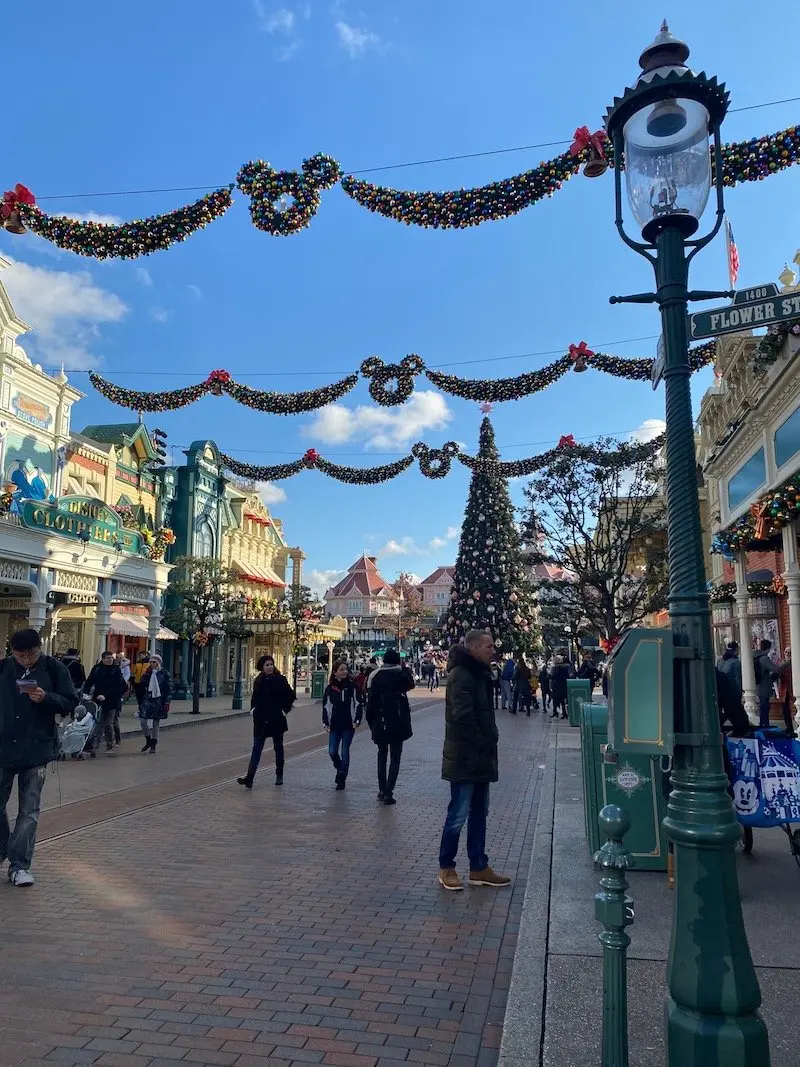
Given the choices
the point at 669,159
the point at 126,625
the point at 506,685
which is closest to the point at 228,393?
the point at 669,159

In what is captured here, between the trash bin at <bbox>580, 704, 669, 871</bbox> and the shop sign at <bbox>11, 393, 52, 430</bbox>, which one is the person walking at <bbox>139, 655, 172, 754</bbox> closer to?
the shop sign at <bbox>11, 393, 52, 430</bbox>

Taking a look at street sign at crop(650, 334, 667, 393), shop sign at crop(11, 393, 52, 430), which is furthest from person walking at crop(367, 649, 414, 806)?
shop sign at crop(11, 393, 52, 430)

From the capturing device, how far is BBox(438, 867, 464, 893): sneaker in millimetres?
6113

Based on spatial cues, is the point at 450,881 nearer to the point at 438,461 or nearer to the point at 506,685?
the point at 438,461

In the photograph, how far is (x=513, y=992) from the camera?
4.04 metres

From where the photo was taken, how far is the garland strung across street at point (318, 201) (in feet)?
25.7

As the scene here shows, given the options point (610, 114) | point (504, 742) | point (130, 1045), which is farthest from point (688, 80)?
point (504, 742)

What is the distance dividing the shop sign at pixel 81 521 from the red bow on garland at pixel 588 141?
15501 mm

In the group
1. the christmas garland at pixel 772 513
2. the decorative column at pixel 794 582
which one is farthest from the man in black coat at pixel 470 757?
the decorative column at pixel 794 582

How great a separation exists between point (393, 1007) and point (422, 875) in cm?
252

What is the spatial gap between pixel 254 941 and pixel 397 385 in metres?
10.1

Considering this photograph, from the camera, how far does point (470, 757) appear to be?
6.11m

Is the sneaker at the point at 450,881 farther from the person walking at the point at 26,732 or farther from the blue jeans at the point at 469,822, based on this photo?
the person walking at the point at 26,732

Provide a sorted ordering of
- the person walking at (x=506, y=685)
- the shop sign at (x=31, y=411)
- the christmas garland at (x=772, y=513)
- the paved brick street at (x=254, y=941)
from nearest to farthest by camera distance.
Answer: the paved brick street at (x=254, y=941) → the christmas garland at (x=772, y=513) → the shop sign at (x=31, y=411) → the person walking at (x=506, y=685)
